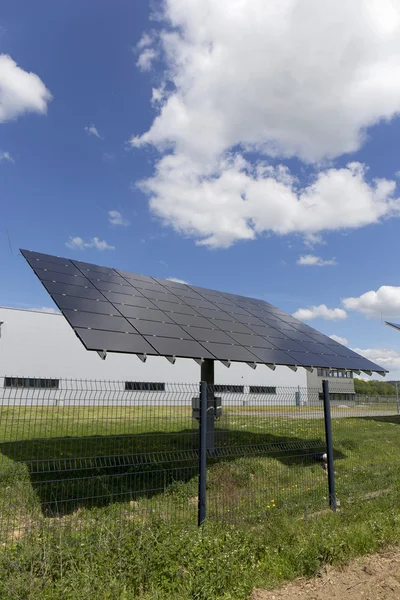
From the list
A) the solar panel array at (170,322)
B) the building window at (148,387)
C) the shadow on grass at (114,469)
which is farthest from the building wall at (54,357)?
the shadow on grass at (114,469)

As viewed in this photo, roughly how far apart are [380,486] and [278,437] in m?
5.57

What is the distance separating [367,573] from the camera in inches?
225

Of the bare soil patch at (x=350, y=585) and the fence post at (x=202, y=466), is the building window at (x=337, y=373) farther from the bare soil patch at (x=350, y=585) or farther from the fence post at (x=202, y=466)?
the bare soil patch at (x=350, y=585)

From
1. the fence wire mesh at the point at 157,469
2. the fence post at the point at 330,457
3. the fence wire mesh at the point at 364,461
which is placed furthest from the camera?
the fence wire mesh at the point at 364,461

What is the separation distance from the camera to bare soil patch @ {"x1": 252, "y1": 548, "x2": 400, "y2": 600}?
5.14 m

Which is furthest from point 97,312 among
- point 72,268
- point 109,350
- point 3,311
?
point 3,311

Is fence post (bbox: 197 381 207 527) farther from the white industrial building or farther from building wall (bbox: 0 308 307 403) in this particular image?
building wall (bbox: 0 308 307 403)

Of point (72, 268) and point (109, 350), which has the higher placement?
point (72, 268)

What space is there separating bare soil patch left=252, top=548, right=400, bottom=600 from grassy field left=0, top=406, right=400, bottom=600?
0.18 meters

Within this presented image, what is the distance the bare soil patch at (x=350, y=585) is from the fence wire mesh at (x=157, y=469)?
82.1 inches

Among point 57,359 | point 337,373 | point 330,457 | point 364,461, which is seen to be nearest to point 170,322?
point 330,457

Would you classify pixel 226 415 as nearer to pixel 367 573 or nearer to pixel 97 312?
pixel 97 312

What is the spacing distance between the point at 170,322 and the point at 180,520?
18.3 ft

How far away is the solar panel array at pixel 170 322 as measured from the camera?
9.68 metres
